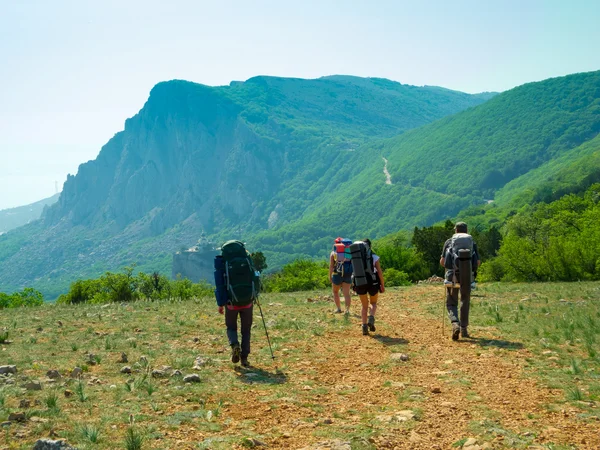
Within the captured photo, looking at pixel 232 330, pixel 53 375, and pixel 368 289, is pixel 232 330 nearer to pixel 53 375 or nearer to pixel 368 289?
pixel 53 375

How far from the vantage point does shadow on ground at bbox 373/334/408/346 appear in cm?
1165

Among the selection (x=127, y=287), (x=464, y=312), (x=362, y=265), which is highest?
(x=362, y=265)

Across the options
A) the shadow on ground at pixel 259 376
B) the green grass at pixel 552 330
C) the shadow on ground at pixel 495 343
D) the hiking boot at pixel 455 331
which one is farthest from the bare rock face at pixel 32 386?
the shadow on ground at pixel 495 343

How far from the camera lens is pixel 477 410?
6.93 metres

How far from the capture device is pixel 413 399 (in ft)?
24.6

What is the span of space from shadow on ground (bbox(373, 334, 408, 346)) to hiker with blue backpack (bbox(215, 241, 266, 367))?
348cm

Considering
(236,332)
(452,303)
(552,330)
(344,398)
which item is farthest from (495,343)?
(236,332)

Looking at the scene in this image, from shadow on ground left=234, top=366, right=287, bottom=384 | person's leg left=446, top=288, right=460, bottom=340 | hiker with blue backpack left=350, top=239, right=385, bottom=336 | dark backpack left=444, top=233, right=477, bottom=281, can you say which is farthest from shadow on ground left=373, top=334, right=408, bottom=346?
shadow on ground left=234, top=366, right=287, bottom=384

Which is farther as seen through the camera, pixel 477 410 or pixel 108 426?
pixel 477 410

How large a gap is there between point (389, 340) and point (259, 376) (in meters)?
4.11

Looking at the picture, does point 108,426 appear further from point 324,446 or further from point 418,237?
point 418,237

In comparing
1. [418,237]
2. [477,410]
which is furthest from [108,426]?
[418,237]

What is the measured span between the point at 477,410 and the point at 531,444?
4.18 ft

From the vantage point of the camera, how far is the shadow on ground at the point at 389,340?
1165cm
